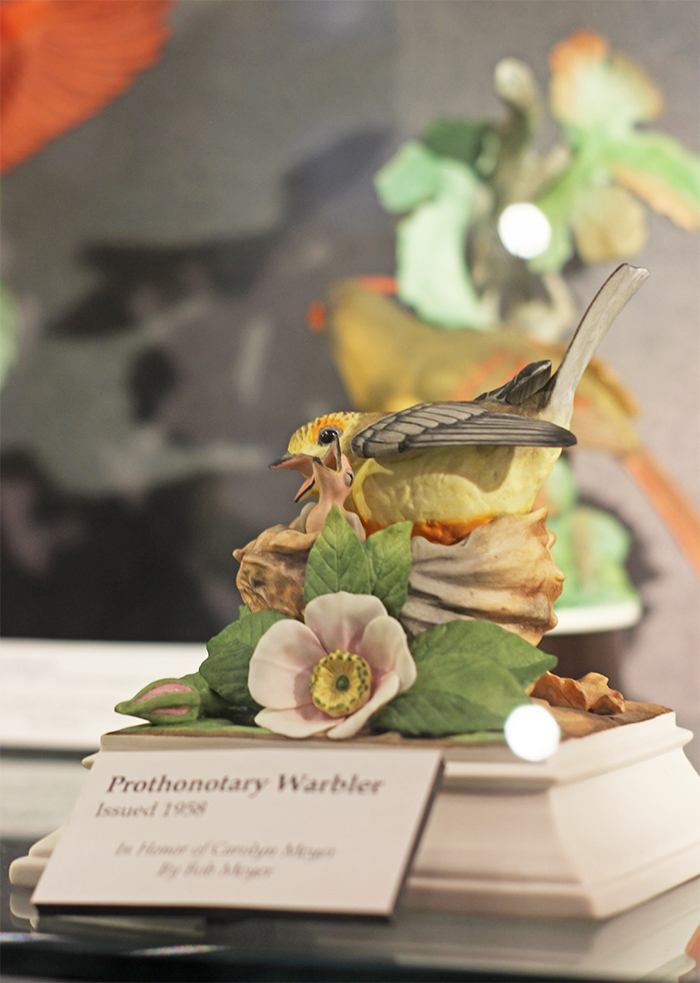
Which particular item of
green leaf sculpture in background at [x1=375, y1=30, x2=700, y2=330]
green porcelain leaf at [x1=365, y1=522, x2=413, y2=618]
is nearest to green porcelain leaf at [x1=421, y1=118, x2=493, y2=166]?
green leaf sculpture in background at [x1=375, y1=30, x2=700, y2=330]

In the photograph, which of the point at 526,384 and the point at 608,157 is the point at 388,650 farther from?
the point at 608,157

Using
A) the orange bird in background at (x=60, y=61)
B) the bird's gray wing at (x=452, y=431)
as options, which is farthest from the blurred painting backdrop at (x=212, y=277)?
the bird's gray wing at (x=452, y=431)

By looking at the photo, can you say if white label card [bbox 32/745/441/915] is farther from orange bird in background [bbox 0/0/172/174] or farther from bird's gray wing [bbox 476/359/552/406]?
orange bird in background [bbox 0/0/172/174]

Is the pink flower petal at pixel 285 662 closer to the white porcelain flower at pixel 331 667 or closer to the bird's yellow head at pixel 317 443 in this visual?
the white porcelain flower at pixel 331 667

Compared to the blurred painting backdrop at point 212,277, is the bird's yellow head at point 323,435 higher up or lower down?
lower down

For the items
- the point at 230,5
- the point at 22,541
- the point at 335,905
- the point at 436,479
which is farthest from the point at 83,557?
the point at 335,905

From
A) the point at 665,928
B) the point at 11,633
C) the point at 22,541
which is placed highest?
the point at 22,541

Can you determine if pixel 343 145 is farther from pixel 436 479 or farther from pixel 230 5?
pixel 436 479
